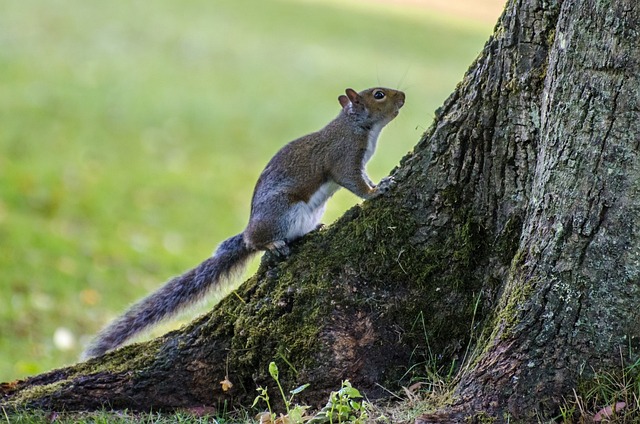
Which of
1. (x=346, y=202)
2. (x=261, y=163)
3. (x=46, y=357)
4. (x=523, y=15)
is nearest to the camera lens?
(x=523, y=15)

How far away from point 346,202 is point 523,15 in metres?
6.54

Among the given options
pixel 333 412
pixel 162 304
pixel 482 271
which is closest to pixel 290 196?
pixel 162 304

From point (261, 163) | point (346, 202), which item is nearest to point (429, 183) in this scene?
point (346, 202)

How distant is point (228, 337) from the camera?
3.60m

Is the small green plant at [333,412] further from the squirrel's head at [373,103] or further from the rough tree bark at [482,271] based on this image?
the squirrel's head at [373,103]

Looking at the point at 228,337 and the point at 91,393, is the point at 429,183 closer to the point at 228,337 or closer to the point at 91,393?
the point at 228,337

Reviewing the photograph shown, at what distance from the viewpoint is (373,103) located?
4520mm

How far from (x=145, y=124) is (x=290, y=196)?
786 centimetres

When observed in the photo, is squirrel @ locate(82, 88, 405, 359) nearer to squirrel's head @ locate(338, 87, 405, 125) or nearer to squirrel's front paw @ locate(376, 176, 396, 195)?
squirrel's head @ locate(338, 87, 405, 125)

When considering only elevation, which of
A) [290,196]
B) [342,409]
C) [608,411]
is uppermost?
[290,196]

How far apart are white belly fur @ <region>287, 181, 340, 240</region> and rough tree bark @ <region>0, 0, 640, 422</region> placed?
0.42 meters

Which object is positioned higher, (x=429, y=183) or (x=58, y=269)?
(x=58, y=269)

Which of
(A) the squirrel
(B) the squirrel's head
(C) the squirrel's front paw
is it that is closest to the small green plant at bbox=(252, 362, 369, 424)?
(C) the squirrel's front paw

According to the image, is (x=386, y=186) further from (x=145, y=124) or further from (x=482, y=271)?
(x=145, y=124)
